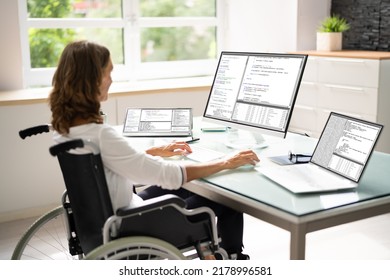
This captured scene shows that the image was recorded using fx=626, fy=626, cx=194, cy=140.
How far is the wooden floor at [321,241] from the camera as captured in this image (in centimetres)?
353

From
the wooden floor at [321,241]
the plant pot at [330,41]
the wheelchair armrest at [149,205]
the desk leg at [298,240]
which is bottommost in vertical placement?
the wooden floor at [321,241]

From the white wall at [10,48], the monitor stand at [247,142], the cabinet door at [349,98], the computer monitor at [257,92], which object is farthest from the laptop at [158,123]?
the cabinet door at [349,98]

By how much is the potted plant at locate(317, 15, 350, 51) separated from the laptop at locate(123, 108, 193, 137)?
223 cm

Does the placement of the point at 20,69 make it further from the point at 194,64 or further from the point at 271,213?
the point at 271,213

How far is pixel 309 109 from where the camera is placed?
4918 mm

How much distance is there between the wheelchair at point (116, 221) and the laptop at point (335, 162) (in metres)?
0.34

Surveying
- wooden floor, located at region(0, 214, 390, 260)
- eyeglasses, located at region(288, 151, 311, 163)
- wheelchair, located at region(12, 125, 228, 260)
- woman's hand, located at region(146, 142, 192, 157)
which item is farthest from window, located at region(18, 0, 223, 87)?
eyeglasses, located at region(288, 151, 311, 163)

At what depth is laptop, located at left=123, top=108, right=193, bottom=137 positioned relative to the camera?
3.18m

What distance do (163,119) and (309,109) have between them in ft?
6.50

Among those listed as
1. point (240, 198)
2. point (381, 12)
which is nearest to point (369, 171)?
point (240, 198)

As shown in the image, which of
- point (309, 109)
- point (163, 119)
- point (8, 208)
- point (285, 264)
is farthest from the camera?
point (309, 109)

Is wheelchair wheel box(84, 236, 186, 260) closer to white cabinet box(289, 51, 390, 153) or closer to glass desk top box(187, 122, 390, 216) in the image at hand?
glass desk top box(187, 122, 390, 216)

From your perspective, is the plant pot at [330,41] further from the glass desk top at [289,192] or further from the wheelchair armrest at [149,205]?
the wheelchair armrest at [149,205]

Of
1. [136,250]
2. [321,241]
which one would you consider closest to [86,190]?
[136,250]
